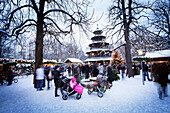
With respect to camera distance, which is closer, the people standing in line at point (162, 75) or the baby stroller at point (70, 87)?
the people standing in line at point (162, 75)

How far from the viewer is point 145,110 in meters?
3.58

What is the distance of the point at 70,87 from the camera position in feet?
17.1

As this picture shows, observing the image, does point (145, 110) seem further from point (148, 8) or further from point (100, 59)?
point (100, 59)

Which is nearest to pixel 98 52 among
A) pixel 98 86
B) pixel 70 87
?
pixel 98 86

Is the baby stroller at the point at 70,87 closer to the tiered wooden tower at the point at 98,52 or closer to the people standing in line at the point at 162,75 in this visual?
the people standing in line at the point at 162,75

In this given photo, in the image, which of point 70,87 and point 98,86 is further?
point 98,86

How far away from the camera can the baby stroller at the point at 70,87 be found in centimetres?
495

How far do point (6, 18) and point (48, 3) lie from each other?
124 inches

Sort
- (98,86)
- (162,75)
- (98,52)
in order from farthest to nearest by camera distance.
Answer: (98,52) → (98,86) → (162,75)

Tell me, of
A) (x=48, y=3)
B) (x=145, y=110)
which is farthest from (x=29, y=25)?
(x=145, y=110)

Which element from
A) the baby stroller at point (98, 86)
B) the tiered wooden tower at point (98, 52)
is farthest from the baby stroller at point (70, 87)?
the tiered wooden tower at point (98, 52)

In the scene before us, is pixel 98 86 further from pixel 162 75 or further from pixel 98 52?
pixel 98 52

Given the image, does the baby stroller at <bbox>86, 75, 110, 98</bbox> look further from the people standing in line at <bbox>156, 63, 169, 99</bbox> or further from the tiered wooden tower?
the tiered wooden tower

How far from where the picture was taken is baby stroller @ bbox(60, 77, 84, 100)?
Result: 195 inches
